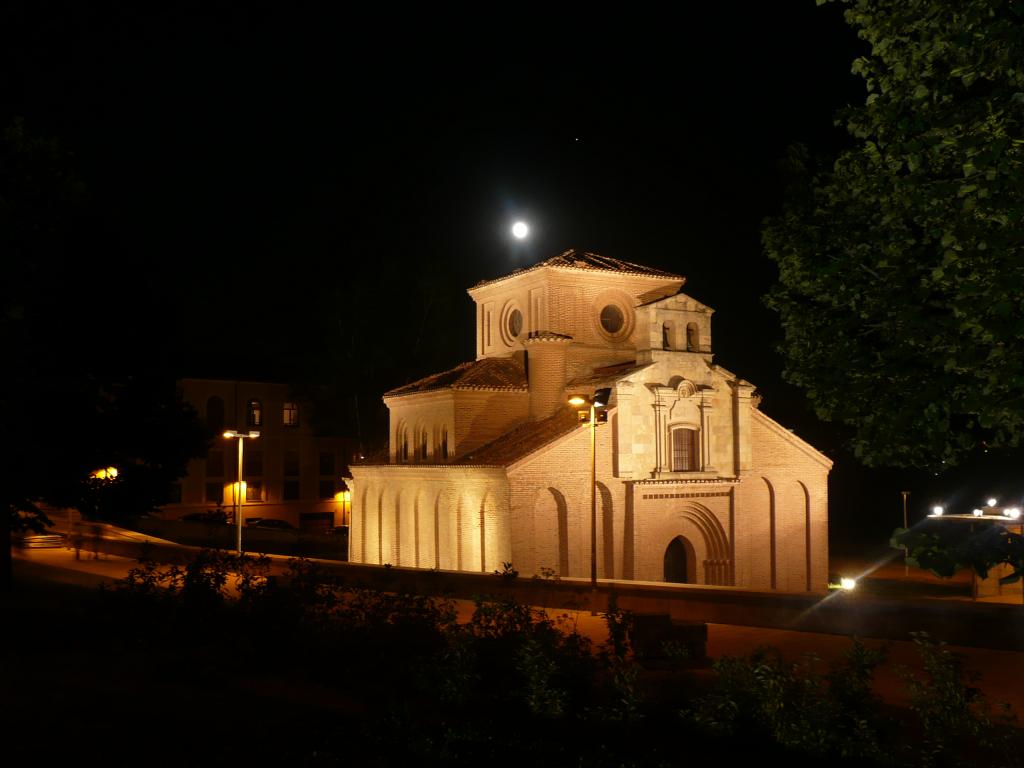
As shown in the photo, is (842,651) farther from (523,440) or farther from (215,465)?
(215,465)

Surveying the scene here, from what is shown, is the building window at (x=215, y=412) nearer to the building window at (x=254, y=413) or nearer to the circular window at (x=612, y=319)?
the building window at (x=254, y=413)

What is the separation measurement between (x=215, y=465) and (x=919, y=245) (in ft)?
176

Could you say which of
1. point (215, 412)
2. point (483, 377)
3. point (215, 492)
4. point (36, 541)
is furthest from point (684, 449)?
point (215, 492)

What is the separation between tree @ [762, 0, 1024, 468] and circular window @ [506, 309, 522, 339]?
23140 mm

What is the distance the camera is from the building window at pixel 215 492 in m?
61.8

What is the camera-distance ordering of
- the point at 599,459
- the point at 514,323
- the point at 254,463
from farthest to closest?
the point at 254,463 → the point at 514,323 → the point at 599,459

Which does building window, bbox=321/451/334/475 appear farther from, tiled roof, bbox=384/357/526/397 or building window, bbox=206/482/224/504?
tiled roof, bbox=384/357/526/397

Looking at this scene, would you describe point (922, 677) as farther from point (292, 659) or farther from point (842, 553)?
point (842, 553)

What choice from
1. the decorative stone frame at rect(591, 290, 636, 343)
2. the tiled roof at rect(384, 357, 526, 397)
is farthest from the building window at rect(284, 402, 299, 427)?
the decorative stone frame at rect(591, 290, 636, 343)

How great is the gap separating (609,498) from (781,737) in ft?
77.3

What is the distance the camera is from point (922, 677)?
15.4 meters

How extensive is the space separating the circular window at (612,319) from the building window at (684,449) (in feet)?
20.0

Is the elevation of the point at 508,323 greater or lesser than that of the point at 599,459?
greater

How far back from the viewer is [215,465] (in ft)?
204
